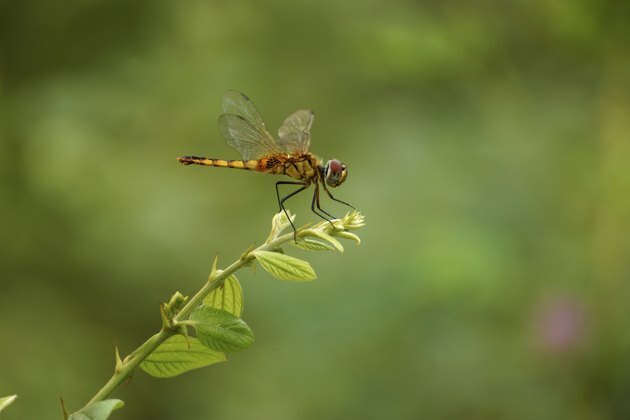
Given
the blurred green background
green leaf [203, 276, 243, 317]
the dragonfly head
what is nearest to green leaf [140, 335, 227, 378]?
green leaf [203, 276, 243, 317]

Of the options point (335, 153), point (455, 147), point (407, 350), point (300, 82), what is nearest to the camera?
point (407, 350)

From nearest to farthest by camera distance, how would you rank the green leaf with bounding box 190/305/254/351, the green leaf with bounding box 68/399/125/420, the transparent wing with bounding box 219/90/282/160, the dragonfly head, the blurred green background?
1. the green leaf with bounding box 68/399/125/420
2. the green leaf with bounding box 190/305/254/351
3. the dragonfly head
4. the transparent wing with bounding box 219/90/282/160
5. the blurred green background

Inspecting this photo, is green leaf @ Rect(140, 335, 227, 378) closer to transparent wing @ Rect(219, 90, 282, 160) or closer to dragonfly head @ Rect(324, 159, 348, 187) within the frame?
dragonfly head @ Rect(324, 159, 348, 187)

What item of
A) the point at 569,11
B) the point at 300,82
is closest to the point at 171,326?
the point at 569,11

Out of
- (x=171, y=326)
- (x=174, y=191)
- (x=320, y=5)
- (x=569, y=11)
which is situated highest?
(x=320, y=5)

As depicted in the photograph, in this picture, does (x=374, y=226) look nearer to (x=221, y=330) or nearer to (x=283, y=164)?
(x=283, y=164)

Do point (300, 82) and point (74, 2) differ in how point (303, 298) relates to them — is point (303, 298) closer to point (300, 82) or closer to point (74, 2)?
point (74, 2)

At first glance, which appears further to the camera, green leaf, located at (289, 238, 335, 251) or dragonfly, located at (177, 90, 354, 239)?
dragonfly, located at (177, 90, 354, 239)
